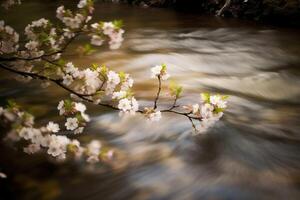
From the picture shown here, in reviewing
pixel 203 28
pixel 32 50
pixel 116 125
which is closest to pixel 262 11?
pixel 203 28

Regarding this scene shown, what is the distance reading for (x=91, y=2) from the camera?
3301mm

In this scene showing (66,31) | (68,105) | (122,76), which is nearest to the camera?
(66,31)

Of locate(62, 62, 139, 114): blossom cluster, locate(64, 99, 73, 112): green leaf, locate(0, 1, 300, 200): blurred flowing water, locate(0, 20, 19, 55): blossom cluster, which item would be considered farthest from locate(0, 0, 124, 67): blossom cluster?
locate(0, 1, 300, 200): blurred flowing water

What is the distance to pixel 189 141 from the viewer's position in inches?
173

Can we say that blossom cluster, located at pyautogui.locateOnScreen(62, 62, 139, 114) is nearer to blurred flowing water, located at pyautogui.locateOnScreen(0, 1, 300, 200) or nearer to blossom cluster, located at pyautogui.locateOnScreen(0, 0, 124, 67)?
blossom cluster, located at pyautogui.locateOnScreen(0, 0, 124, 67)

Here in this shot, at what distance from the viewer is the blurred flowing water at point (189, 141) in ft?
12.0

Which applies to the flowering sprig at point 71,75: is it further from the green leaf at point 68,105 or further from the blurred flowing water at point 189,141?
the blurred flowing water at point 189,141

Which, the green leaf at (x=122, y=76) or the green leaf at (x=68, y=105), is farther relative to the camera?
the green leaf at (x=122, y=76)

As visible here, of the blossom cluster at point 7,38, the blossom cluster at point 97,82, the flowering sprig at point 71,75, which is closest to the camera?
the flowering sprig at point 71,75

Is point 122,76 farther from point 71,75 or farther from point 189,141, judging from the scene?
point 189,141

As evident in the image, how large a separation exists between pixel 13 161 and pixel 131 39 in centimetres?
660

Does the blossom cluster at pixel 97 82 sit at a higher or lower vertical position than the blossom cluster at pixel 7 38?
lower

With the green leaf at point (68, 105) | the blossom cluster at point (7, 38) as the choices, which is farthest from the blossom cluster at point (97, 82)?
the blossom cluster at point (7, 38)

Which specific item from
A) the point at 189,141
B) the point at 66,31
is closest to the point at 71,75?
the point at 66,31
